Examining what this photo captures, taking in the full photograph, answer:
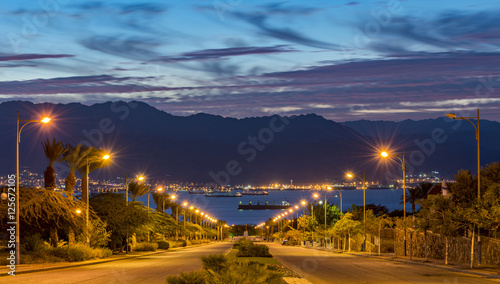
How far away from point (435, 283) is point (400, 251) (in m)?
30.9

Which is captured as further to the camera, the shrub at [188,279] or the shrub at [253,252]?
the shrub at [253,252]

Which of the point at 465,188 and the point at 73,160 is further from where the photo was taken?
the point at 73,160

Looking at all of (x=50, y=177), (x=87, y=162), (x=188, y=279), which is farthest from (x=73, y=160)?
(x=188, y=279)

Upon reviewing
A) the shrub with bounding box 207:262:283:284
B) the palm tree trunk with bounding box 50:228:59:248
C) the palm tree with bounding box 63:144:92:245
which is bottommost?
the palm tree trunk with bounding box 50:228:59:248

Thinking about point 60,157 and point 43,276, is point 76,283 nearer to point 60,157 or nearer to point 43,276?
point 43,276

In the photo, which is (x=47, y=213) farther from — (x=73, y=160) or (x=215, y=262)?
(x=215, y=262)

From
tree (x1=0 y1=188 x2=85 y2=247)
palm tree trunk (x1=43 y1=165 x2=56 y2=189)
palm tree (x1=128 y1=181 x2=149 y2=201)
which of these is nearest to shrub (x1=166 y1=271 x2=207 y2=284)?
tree (x1=0 y1=188 x2=85 y2=247)

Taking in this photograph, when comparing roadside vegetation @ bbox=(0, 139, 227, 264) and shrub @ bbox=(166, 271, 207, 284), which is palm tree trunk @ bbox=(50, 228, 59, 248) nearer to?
roadside vegetation @ bbox=(0, 139, 227, 264)

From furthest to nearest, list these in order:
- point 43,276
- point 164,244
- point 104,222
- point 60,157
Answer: point 164,244 < point 104,222 < point 60,157 < point 43,276

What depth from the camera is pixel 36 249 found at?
40.5 m

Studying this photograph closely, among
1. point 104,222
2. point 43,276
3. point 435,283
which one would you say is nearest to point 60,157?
point 104,222

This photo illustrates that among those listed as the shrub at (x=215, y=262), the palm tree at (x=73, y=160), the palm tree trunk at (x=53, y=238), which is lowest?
the palm tree trunk at (x=53, y=238)

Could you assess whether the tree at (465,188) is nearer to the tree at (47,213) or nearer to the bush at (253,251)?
the bush at (253,251)

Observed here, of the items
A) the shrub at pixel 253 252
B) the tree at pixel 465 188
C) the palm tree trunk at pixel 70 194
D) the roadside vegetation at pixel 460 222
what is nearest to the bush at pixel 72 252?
the palm tree trunk at pixel 70 194
